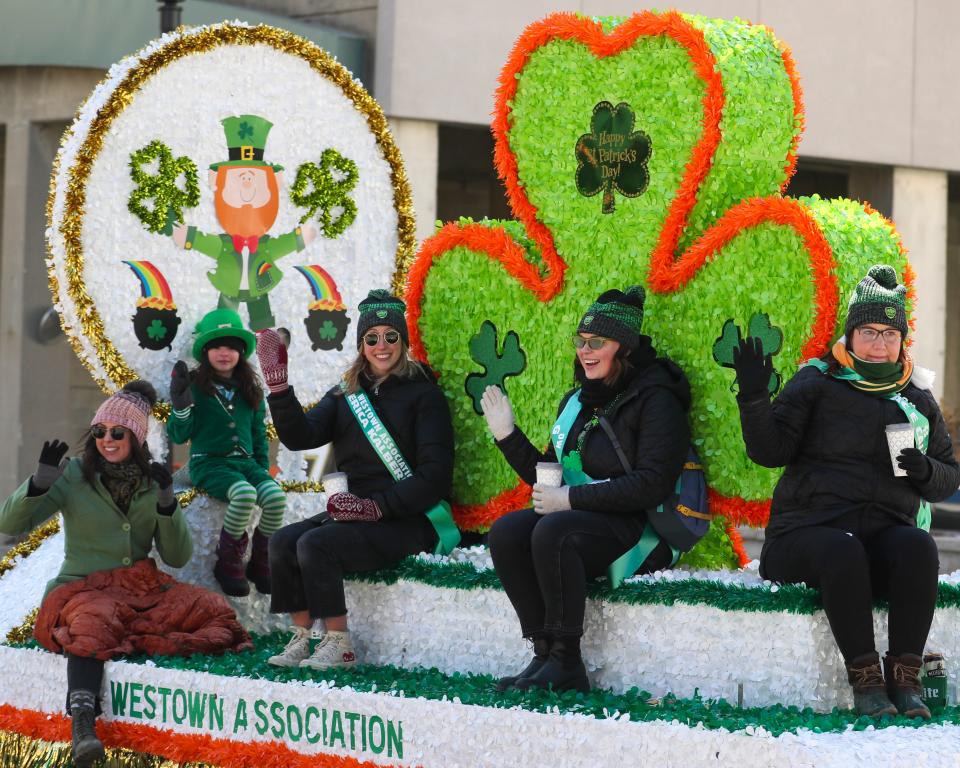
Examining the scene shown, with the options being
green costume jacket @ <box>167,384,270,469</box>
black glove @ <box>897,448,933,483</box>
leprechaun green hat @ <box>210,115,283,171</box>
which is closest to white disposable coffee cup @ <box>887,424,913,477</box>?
black glove @ <box>897,448,933,483</box>

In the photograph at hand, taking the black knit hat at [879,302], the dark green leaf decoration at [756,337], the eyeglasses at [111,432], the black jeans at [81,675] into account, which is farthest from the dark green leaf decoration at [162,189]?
the black knit hat at [879,302]

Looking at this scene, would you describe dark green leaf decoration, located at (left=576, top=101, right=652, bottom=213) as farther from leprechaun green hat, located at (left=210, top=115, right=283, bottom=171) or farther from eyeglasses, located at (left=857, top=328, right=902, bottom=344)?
leprechaun green hat, located at (left=210, top=115, right=283, bottom=171)

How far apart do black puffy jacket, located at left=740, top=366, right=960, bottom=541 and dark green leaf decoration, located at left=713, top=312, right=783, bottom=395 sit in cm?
31

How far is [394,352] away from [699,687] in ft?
5.58

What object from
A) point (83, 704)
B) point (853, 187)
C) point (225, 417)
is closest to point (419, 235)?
point (853, 187)

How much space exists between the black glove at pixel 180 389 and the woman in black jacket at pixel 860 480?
2266 mm

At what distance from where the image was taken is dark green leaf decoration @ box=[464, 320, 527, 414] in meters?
5.79

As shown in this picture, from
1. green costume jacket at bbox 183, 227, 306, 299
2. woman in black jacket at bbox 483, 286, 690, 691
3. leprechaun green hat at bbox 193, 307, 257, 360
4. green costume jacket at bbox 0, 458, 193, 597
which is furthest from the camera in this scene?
green costume jacket at bbox 183, 227, 306, 299

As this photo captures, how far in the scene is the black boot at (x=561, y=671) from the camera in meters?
4.70

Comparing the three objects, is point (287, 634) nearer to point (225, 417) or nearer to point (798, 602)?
point (225, 417)

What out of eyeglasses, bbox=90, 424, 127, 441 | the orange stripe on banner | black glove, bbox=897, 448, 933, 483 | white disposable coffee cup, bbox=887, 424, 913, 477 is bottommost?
the orange stripe on banner

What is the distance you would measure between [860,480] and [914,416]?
0.81ft

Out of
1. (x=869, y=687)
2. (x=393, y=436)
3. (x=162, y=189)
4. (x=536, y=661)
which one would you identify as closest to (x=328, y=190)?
(x=162, y=189)

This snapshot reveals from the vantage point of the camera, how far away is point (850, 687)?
4531mm
